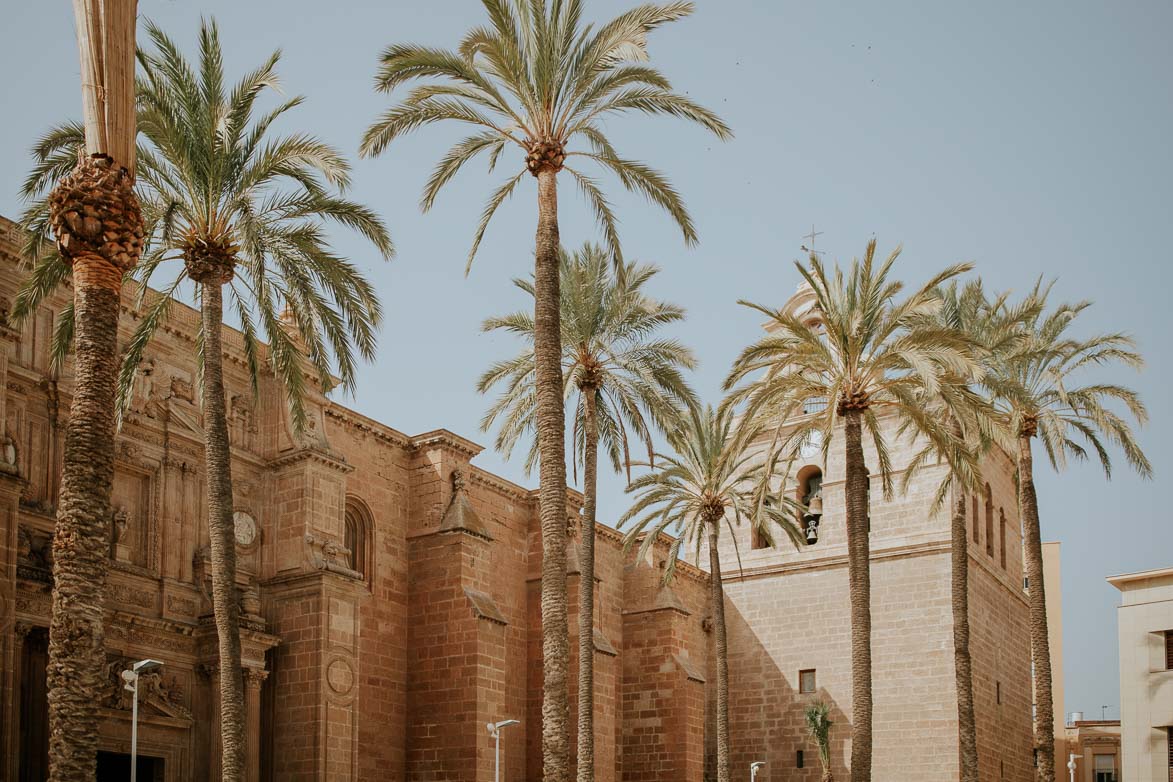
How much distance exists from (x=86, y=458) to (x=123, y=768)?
10037 millimetres

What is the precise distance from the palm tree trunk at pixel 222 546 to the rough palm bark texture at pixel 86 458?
4913mm

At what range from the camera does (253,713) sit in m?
21.1

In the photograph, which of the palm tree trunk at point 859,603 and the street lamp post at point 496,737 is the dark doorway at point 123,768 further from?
the palm tree trunk at point 859,603

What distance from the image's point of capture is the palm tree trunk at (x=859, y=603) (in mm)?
20422

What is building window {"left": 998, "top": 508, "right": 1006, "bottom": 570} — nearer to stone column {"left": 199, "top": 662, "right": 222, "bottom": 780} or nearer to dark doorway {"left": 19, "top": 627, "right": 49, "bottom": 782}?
stone column {"left": 199, "top": 662, "right": 222, "bottom": 780}

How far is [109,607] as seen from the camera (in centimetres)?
1958

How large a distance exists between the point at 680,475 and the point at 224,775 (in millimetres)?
15186

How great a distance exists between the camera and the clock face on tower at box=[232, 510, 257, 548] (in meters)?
22.5

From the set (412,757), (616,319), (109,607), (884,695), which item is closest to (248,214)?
(109,607)

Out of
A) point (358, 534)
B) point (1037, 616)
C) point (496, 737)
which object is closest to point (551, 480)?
point (496, 737)

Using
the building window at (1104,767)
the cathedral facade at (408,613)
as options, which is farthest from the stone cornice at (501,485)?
the building window at (1104,767)

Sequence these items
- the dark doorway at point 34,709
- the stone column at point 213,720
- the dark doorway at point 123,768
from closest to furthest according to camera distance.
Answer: the dark doorway at point 34,709 → the dark doorway at point 123,768 → the stone column at point 213,720

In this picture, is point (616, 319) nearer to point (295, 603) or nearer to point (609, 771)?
point (295, 603)

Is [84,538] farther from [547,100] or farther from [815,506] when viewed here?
[815,506]
